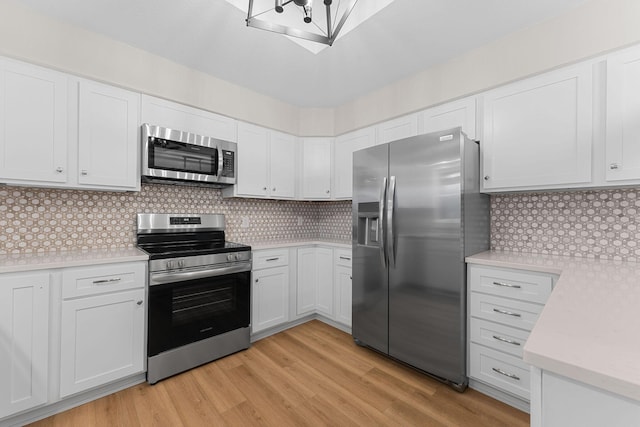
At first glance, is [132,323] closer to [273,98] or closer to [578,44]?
[273,98]

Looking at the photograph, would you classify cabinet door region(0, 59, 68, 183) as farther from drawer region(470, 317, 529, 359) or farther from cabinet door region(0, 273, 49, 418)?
drawer region(470, 317, 529, 359)

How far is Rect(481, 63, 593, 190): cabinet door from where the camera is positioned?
1.79 meters

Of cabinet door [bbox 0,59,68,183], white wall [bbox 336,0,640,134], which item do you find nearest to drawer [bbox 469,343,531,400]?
white wall [bbox 336,0,640,134]

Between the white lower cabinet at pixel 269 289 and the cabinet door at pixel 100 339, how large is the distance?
97 cm

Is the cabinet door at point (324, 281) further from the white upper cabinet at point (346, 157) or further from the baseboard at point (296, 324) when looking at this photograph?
the white upper cabinet at point (346, 157)

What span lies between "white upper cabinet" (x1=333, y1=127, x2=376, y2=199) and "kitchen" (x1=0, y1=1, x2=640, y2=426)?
27 centimetres

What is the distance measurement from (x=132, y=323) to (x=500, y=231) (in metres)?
2.96

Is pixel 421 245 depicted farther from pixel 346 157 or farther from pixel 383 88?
pixel 383 88

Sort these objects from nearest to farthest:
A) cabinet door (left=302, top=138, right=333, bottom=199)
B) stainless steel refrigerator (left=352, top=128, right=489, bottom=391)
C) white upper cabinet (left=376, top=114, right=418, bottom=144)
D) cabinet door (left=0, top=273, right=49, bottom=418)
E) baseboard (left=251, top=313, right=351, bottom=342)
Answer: cabinet door (left=0, top=273, right=49, bottom=418) → stainless steel refrigerator (left=352, top=128, right=489, bottom=391) → white upper cabinet (left=376, top=114, right=418, bottom=144) → baseboard (left=251, top=313, right=351, bottom=342) → cabinet door (left=302, top=138, right=333, bottom=199)

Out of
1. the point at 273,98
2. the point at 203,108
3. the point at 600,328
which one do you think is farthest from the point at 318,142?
the point at 600,328

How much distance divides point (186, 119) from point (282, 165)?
1.12 metres

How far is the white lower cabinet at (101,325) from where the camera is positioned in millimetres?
1761

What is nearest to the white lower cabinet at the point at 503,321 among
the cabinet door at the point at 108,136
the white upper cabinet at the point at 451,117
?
the white upper cabinet at the point at 451,117

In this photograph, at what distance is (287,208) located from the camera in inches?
145
